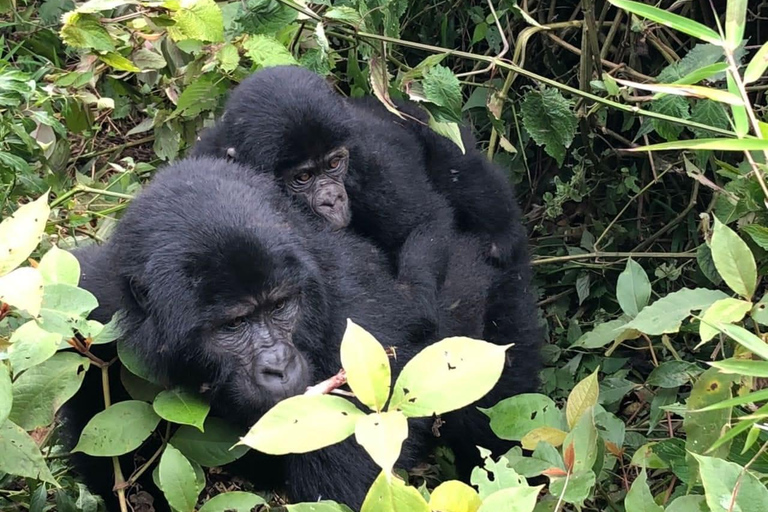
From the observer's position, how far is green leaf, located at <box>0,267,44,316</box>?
170 centimetres

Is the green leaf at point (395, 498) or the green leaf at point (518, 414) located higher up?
the green leaf at point (395, 498)

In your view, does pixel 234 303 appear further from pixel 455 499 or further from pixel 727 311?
pixel 727 311

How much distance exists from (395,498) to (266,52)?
2.15 m

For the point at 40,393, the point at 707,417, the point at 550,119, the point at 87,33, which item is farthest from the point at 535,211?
the point at 40,393

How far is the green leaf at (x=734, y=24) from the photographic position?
1874 mm

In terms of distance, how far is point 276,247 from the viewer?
246 cm

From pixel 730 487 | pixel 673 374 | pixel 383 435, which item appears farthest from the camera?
pixel 673 374

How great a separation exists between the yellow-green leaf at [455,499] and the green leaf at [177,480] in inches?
25.5

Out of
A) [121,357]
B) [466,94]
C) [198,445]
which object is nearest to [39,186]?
[121,357]

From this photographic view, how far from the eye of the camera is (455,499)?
173 centimetres

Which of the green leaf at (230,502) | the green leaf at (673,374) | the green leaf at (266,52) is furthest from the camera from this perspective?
the green leaf at (266,52)

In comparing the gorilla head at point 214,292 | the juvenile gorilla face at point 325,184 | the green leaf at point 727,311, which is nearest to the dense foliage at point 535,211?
the green leaf at point 727,311

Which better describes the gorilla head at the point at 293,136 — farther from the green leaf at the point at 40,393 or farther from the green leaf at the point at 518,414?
the green leaf at the point at 40,393

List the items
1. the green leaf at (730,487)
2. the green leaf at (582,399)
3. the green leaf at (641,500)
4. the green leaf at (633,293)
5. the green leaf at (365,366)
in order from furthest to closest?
the green leaf at (633,293) → the green leaf at (582,399) → the green leaf at (641,500) → the green leaf at (730,487) → the green leaf at (365,366)
